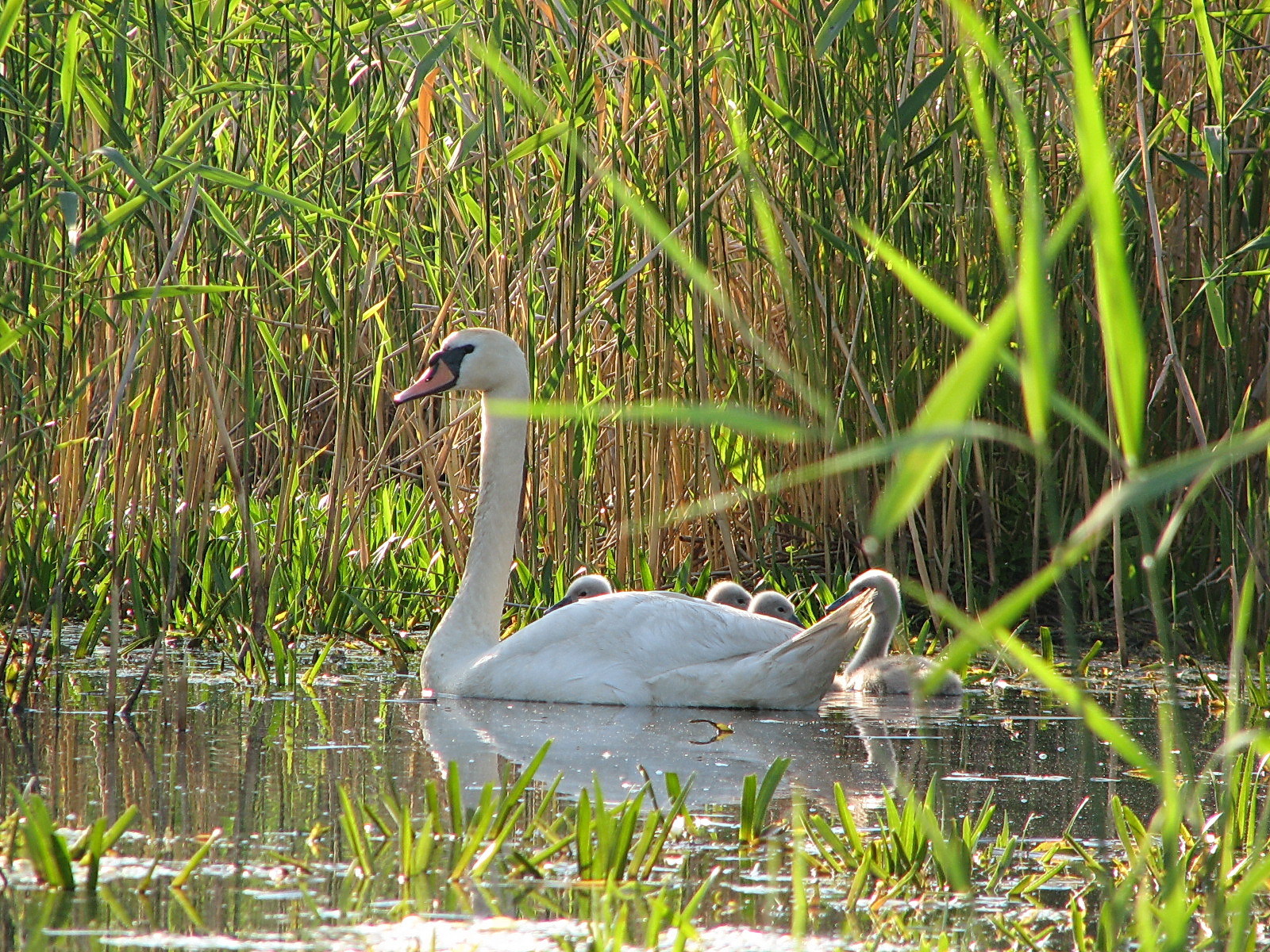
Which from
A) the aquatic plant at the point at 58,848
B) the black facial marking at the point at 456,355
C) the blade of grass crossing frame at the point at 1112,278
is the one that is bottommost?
the aquatic plant at the point at 58,848

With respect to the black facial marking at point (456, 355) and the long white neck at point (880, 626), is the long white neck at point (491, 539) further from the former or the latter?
the long white neck at point (880, 626)

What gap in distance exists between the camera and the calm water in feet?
8.39

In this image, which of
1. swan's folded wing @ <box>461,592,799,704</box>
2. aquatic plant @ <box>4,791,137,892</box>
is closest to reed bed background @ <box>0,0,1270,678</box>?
swan's folded wing @ <box>461,592,799,704</box>

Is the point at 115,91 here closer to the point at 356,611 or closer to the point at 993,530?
the point at 356,611

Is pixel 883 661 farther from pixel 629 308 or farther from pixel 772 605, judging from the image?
pixel 629 308

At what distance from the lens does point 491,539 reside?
17.7 feet

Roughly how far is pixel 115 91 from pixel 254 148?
48.0 inches

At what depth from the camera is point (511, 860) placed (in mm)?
2826

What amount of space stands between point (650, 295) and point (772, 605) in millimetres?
1457

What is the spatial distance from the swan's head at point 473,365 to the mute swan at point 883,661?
4.09 feet

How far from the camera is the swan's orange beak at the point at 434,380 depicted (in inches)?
210

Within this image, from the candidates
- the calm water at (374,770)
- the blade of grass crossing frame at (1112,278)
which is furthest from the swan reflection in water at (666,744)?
the blade of grass crossing frame at (1112,278)

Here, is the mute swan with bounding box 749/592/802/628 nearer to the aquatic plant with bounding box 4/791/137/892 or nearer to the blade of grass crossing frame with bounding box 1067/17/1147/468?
the aquatic plant with bounding box 4/791/137/892

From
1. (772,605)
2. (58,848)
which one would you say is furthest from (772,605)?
(58,848)
